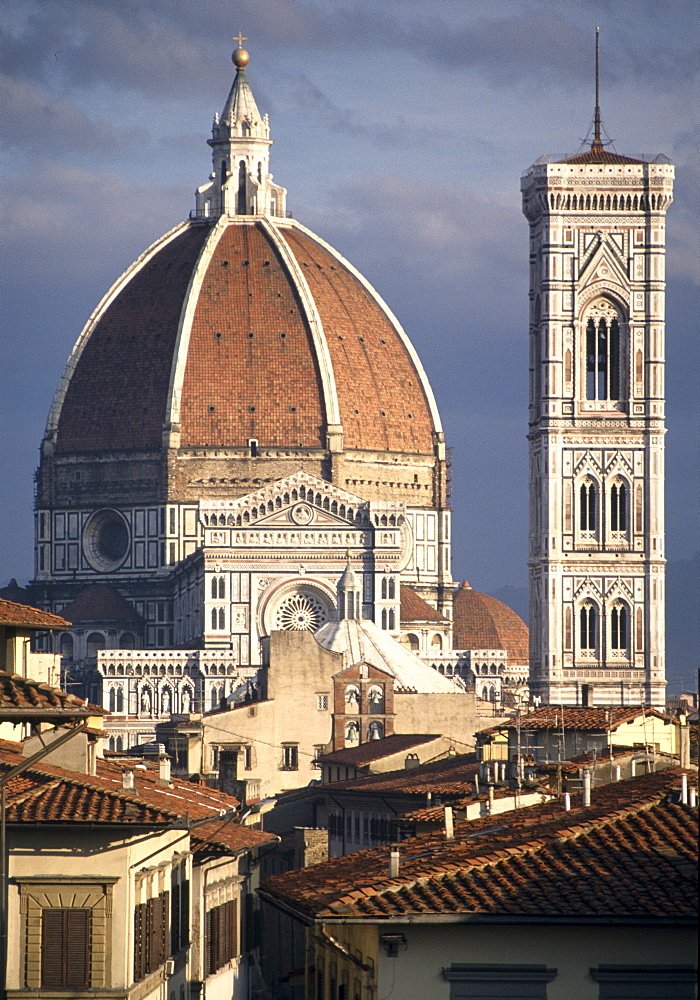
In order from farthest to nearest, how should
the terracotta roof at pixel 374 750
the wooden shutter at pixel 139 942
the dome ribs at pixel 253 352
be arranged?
the dome ribs at pixel 253 352
the terracotta roof at pixel 374 750
the wooden shutter at pixel 139 942

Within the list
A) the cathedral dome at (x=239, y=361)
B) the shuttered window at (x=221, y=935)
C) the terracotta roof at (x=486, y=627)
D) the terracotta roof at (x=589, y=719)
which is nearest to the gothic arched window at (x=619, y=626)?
the terracotta roof at (x=486, y=627)

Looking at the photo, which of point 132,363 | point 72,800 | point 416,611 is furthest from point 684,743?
point 132,363

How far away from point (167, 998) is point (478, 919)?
8354 mm

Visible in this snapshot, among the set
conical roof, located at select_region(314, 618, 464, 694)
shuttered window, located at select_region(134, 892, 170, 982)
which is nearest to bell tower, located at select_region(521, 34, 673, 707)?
conical roof, located at select_region(314, 618, 464, 694)

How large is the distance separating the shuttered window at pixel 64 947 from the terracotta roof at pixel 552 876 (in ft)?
6.13

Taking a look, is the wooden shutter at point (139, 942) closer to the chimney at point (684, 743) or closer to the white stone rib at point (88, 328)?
the chimney at point (684, 743)

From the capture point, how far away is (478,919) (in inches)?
794

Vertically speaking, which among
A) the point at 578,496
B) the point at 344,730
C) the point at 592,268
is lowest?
the point at 344,730

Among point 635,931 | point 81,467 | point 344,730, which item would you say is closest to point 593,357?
point 344,730

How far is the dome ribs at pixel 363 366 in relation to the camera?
472 feet

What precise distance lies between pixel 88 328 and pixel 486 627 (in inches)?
1039

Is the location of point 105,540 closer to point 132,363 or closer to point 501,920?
point 132,363

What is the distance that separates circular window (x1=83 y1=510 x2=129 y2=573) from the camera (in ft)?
465

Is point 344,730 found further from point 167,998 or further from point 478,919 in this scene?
point 478,919
